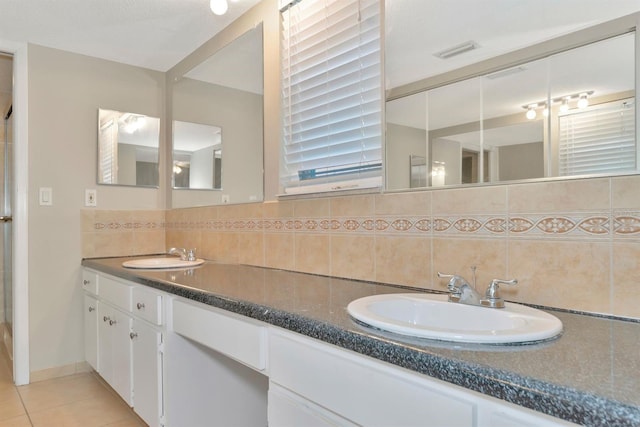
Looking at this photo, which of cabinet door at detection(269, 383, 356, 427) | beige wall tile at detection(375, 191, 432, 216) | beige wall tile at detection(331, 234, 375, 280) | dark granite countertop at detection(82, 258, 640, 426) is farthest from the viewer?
beige wall tile at detection(331, 234, 375, 280)

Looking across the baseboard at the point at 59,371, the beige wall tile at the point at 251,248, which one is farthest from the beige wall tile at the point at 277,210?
the baseboard at the point at 59,371

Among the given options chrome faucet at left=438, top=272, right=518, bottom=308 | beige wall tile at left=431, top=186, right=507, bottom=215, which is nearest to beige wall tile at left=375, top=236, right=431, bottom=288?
beige wall tile at left=431, top=186, right=507, bottom=215

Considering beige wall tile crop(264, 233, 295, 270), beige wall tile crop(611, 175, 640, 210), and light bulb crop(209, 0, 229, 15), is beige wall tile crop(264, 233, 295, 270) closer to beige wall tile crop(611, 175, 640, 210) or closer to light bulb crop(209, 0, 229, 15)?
light bulb crop(209, 0, 229, 15)

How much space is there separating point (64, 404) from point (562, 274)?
2479 mm

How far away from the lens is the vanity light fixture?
104 centimetres

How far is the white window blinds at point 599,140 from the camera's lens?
990 mm

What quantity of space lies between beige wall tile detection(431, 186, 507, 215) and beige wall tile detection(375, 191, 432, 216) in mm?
30

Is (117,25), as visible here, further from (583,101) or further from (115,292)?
(583,101)

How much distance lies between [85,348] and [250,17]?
7.46 feet

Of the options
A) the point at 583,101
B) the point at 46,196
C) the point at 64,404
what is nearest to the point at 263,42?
the point at 583,101

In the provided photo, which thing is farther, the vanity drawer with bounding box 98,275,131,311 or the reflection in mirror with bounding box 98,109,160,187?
the reflection in mirror with bounding box 98,109,160,187

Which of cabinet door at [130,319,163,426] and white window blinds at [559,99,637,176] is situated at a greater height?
white window blinds at [559,99,637,176]

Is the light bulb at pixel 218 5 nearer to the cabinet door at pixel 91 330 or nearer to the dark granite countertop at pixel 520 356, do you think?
the dark granite countertop at pixel 520 356

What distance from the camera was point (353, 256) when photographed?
1.62 meters
